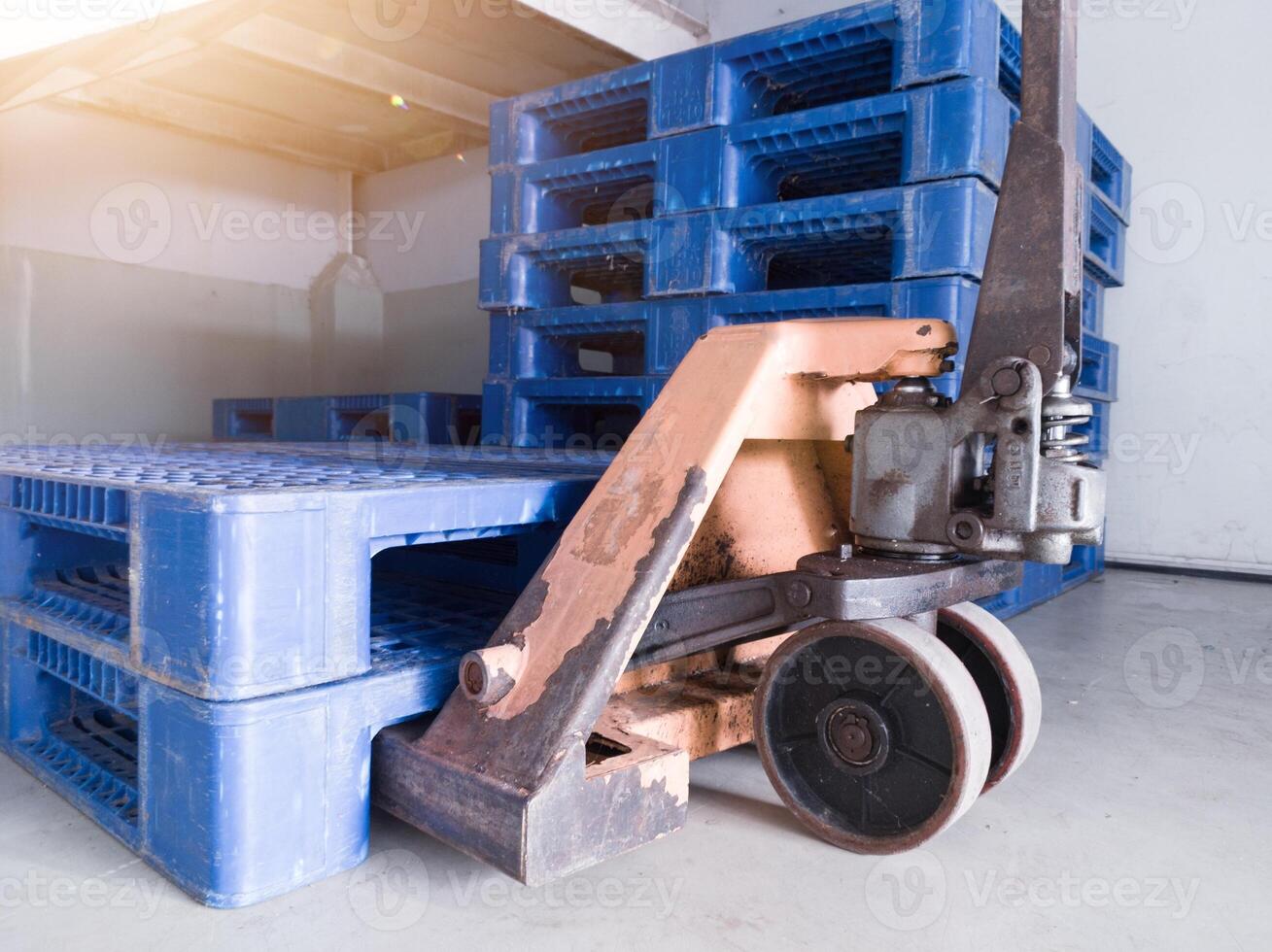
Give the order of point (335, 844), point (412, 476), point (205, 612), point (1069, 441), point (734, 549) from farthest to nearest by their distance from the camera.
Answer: point (734, 549)
point (412, 476)
point (1069, 441)
point (335, 844)
point (205, 612)

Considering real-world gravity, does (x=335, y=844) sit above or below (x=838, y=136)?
below

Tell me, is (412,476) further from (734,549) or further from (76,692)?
(76,692)

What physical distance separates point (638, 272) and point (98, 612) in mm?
2562

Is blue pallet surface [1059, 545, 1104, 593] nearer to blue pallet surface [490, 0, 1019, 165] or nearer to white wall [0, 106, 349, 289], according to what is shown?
blue pallet surface [490, 0, 1019, 165]

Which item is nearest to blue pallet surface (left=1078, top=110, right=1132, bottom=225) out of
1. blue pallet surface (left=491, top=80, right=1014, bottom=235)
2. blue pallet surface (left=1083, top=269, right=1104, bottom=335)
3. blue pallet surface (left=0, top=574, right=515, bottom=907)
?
blue pallet surface (left=1083, top=269, right=1104, bottom=335)

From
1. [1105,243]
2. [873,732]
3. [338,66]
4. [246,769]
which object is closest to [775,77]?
[873,732]

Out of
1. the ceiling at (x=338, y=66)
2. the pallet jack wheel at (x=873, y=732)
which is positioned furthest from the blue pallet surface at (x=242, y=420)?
the pallet jack wheel at (x=873, y=732)

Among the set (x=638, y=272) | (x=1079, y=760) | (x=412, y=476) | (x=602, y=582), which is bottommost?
(x=1079, y=760)

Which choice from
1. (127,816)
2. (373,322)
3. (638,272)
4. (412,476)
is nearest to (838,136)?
(638,272)

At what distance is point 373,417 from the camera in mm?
4586

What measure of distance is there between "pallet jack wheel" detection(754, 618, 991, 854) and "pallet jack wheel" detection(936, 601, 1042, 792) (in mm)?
252

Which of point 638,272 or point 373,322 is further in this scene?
point 373,322

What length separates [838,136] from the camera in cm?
276

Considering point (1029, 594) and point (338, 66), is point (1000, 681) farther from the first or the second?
point (338, 66)
